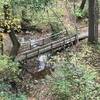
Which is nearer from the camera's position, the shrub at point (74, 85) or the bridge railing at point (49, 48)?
the shrub at point (74, 85)

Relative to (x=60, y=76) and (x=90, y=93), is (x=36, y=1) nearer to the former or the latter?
(x=60, y=76)

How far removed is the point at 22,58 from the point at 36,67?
1.36 meters

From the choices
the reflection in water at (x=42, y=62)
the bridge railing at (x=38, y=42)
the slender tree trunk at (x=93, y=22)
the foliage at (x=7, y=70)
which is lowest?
the reflection in water at (x=42, y=62)

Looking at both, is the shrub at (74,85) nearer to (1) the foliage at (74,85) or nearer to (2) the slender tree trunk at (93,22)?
(1) the foliage at (74,85)

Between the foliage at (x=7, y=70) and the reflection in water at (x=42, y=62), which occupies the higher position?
the foliage at (x=7, y=70)

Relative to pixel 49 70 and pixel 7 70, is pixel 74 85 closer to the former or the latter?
pixel 7 70

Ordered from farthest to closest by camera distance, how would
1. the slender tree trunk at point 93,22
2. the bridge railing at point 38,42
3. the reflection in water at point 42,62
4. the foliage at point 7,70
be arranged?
the slender tree trunk at point 93,22 → the bridge railing at point 38,42 → the reflection in water at point 42,62 → the foliage at point 7,70

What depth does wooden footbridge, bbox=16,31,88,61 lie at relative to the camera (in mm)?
20312

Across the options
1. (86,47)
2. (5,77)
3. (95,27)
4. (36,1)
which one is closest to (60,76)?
(5,77)

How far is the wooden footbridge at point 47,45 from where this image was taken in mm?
20312

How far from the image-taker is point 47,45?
72.6 feet

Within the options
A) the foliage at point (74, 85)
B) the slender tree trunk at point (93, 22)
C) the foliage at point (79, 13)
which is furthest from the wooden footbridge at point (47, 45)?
the foliage at point (74, 85)

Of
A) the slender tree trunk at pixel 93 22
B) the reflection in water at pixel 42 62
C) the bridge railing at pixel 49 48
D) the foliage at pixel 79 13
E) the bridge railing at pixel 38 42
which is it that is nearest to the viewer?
the bridge railing at pixel 49 48

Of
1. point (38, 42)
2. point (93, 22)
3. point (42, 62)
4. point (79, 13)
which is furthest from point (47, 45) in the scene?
point (79, 13)
